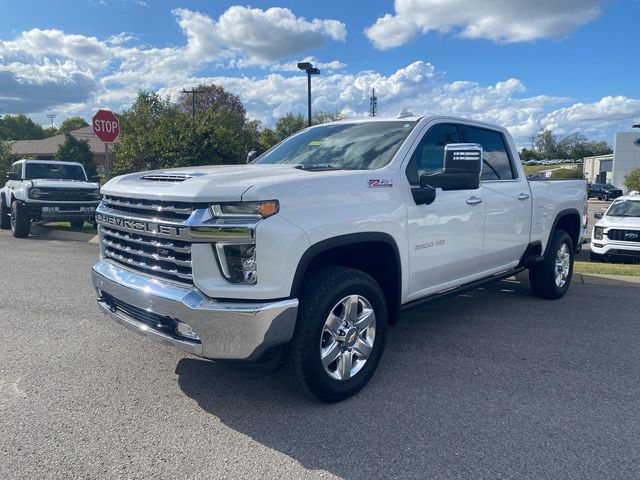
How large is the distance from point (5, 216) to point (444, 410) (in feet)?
44.5

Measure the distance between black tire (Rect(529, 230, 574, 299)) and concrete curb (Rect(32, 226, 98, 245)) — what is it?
8.62m

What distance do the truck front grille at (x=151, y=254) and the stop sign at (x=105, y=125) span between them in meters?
8.13

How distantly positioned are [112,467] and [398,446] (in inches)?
60.1

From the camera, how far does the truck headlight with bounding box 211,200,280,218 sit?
2955mm

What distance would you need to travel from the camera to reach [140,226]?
3361mm

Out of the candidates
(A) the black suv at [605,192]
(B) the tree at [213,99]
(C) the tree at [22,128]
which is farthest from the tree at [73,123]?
(A) the black suv at [605,192]

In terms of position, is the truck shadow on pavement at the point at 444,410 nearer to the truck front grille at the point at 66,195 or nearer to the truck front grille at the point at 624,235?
the truck front grille at the point at 624,235

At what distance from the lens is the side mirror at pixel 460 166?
367 centimetres

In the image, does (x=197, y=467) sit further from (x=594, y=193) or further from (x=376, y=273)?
(x=594, y=193)

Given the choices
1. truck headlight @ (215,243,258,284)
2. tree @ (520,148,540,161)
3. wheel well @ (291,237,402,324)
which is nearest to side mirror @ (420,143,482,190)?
wheel well @ (291,237,402,324)

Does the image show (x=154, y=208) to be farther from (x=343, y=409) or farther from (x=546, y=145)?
(x=546, y=145)

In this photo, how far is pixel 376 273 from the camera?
12.9ft

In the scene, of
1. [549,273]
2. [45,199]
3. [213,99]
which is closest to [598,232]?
[549,273]

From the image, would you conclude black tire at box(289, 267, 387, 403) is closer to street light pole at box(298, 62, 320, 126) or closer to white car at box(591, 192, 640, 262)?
white car at box(591, 192, 640, 262)
